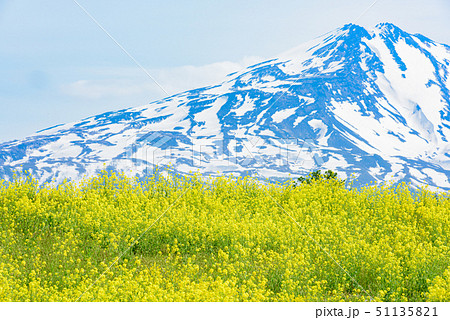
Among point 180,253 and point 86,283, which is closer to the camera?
point 86,283

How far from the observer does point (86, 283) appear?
525 centimetres

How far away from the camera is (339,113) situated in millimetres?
162000

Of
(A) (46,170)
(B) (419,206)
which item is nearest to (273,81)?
(A) (46,170)

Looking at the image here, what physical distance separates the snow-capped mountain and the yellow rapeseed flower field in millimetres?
93536

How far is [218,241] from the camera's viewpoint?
6.70m

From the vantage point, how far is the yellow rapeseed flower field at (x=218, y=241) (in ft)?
17.0

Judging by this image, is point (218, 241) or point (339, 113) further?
point (339, 113)

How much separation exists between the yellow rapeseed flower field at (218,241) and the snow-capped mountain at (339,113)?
93536mm

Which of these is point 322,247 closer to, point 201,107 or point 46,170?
point 46,170

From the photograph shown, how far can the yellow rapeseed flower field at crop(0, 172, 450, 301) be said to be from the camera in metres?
5.18

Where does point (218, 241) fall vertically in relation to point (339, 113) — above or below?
below

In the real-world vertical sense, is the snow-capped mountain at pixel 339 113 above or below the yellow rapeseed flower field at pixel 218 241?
above

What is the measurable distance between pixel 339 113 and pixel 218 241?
161722 millimetres
